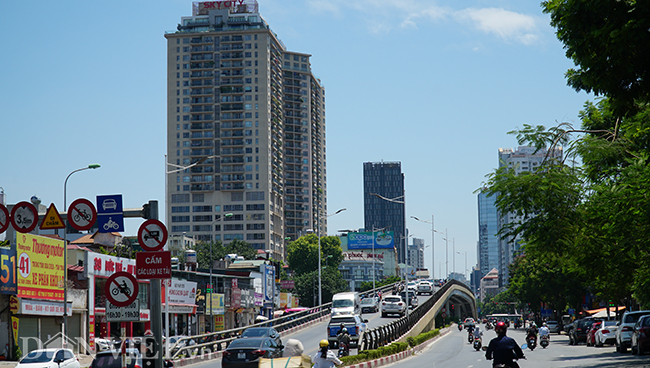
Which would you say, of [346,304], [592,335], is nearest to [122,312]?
[592,335]

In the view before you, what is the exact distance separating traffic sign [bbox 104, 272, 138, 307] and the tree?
27.2 feet

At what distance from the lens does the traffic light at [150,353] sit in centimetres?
1188

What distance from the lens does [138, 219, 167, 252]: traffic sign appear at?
12.0 meters

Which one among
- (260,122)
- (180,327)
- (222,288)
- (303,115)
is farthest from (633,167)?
(303,115)

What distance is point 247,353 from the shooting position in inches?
1048

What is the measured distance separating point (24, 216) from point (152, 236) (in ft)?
18.8

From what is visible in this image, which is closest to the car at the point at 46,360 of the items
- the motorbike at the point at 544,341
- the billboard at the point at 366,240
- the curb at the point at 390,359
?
the curb at the point at 390,359

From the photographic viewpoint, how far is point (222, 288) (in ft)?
218

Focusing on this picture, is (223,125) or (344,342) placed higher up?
(223,125)

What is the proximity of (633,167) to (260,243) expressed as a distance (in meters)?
136

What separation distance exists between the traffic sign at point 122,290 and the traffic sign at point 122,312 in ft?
0.76

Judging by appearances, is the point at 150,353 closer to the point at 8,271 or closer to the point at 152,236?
the point at 152,236

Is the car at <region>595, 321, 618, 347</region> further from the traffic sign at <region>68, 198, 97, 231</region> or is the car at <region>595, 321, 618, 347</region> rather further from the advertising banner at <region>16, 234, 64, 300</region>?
the traffic sign at <region>68, 198, 97, 231</region>

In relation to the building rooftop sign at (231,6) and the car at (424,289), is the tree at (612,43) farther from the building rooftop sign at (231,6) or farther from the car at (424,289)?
the building rooftop sign at (231,6)
